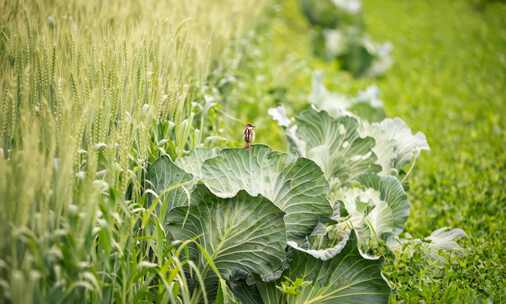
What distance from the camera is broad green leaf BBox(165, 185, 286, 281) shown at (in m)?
2.14

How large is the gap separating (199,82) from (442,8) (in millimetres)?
9032

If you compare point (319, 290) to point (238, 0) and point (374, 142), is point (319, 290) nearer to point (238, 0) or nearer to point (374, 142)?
point (374, 142)

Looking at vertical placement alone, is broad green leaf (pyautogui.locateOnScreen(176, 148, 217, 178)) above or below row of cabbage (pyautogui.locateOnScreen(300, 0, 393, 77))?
above

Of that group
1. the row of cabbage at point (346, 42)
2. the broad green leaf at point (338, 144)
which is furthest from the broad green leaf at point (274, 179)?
the row of cabbage at point (346, 42)

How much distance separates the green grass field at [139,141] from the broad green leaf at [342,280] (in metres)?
0.27

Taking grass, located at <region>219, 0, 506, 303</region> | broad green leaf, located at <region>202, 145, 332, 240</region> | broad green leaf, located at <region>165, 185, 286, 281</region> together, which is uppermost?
broad green leaf, located at <region>202, 145, 332, 240</region>

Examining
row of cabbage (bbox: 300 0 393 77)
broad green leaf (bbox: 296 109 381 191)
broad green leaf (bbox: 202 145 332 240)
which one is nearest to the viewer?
broad green leaf (bbox: 202 145 332 240)

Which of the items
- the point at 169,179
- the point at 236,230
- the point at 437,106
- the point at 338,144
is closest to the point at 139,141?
the point at 169,179

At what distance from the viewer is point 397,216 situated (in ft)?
9.03

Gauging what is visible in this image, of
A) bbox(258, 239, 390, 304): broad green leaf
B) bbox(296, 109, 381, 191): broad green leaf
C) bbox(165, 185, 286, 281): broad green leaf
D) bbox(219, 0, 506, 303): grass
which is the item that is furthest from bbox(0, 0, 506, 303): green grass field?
bbox(296, 109, 381, 191): broad green leaf

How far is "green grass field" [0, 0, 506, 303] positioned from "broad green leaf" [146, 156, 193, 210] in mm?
80

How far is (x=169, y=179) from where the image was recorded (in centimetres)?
226

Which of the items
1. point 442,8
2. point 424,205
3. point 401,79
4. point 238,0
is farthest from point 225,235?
point 442,8

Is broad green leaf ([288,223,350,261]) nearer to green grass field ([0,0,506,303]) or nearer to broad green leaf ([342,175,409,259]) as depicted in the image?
broad green leaf ([342,175,409,259])
